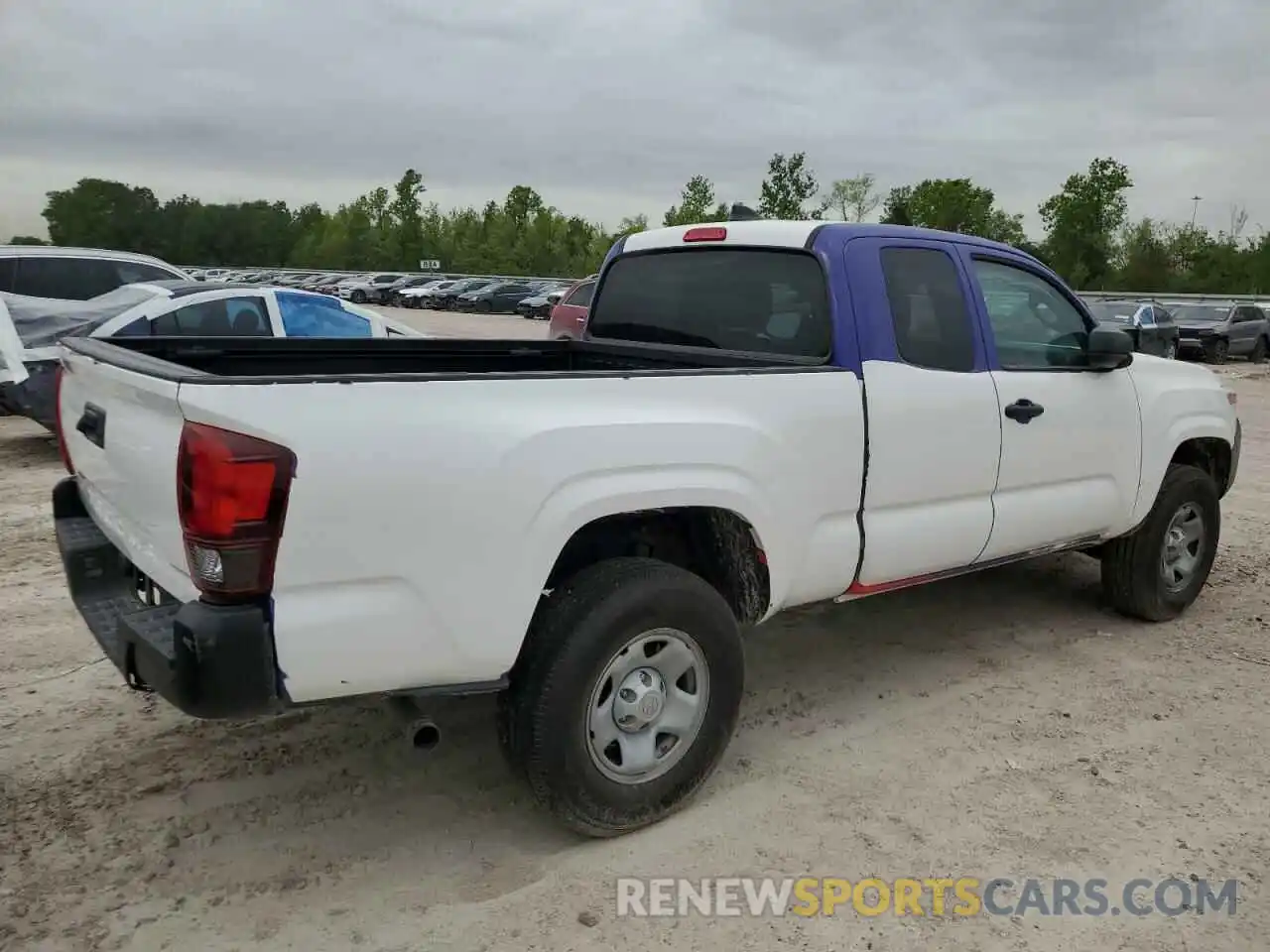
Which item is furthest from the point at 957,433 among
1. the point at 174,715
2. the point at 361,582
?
the point at 174,715

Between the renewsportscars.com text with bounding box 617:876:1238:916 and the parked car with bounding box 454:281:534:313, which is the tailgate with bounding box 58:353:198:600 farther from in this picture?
the parked car with bounding box 454:281:534:313

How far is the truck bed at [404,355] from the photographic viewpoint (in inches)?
153

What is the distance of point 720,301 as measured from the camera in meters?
4.35

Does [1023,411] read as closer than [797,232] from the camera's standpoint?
No

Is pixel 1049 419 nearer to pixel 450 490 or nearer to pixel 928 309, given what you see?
pixel 928 309

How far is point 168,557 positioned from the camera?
269 cm

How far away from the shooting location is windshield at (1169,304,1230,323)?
24078 millimetres

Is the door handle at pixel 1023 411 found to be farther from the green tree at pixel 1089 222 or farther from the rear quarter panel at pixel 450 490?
the green tree at pixel 1089 222

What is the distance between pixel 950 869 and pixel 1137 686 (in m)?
1.92

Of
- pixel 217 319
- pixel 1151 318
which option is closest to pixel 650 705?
pixel 217 319

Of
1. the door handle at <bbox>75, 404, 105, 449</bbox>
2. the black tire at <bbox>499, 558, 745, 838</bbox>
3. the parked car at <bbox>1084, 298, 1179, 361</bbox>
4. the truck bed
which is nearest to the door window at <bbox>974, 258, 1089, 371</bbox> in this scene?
the truck bed

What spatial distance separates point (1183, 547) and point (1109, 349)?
5.06ft

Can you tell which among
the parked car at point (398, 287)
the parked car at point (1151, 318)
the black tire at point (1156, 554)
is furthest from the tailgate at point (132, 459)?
the parked car at point (398, 287)

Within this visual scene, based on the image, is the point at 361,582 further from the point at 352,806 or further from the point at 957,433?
the point at 957,433
